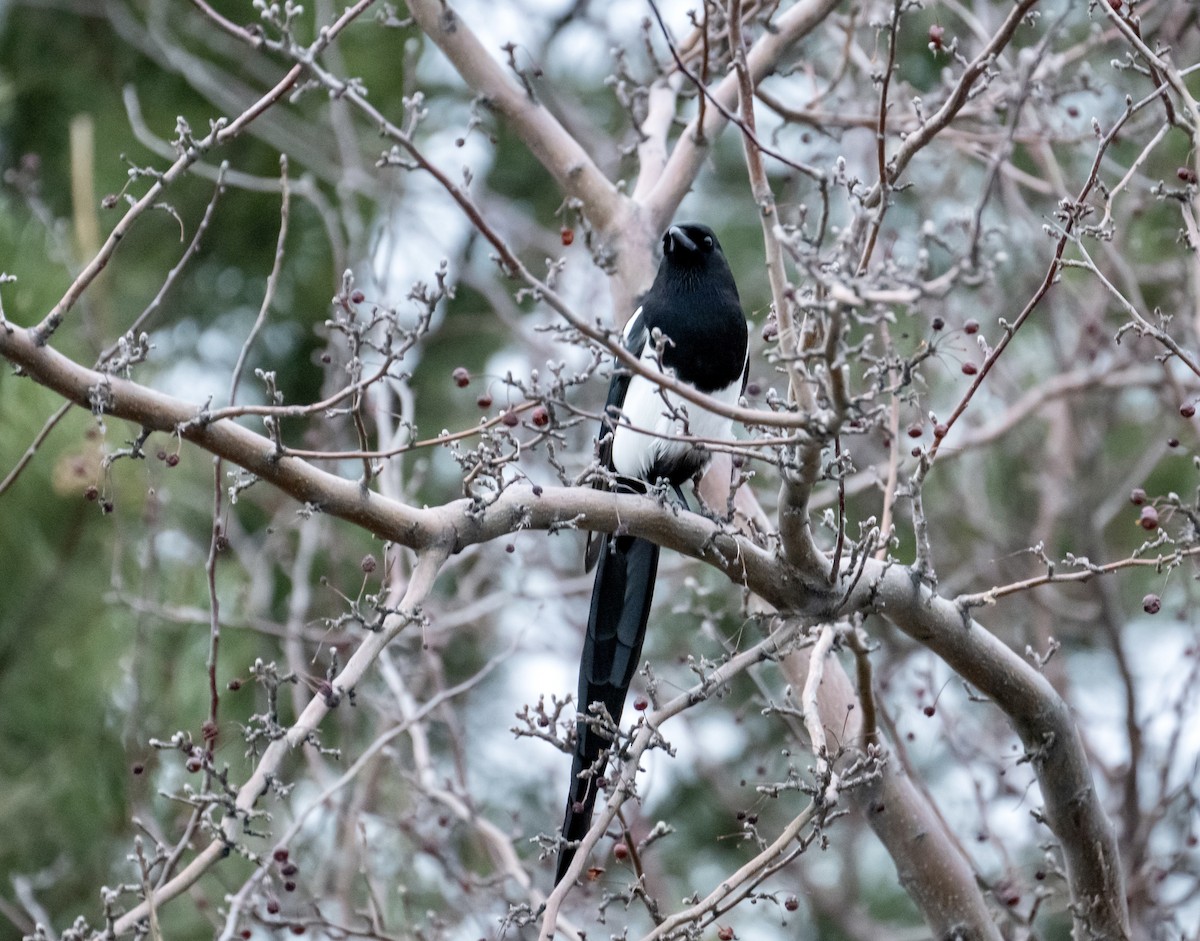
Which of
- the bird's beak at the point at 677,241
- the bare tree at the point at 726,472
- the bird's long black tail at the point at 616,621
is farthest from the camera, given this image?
the bird's beak at the point at 677,241

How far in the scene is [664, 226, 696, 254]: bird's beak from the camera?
3.16m

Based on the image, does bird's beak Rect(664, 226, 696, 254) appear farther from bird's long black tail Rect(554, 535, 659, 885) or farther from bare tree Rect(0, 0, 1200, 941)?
bird's long black tail Rect(554, 535, 659, 885)

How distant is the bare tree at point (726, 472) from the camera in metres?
1.86

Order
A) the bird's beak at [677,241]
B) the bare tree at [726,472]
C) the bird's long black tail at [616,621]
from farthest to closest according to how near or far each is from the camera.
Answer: the bird's beak at [677,241] → the bird's long black tail at [616,621] → the bare tree at [726,472]

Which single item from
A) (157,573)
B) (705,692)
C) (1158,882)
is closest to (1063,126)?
(1158,882)

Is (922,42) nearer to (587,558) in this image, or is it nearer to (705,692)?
(587,558)

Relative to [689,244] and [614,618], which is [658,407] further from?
[614,618]

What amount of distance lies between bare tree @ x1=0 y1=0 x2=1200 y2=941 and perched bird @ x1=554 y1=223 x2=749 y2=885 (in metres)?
0.09

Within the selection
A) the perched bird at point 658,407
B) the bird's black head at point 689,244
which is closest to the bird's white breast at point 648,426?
the perched bird at point 658,407

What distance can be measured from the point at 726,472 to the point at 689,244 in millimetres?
515

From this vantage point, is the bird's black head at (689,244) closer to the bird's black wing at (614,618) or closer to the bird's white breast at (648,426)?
the bird's white breast at (648,426)

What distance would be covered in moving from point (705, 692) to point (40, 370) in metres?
0.99

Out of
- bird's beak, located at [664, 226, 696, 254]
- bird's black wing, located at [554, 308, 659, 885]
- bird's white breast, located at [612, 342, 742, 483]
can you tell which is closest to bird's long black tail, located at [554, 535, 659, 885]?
bird's black wing, located at [554, 308, 659, 885]

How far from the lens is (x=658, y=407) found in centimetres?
324
